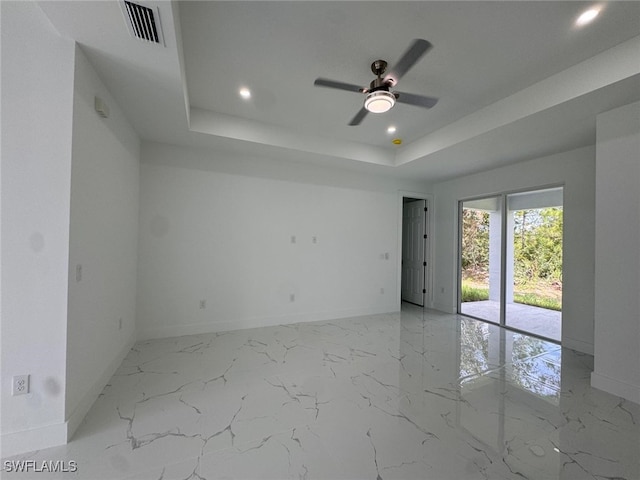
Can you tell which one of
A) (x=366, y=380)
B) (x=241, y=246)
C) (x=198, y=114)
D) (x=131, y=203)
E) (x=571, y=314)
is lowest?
(x=366, y=380)

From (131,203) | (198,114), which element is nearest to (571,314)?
(198,114)

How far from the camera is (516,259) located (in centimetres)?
439

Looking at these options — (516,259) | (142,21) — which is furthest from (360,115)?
(516,259)

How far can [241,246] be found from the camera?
13.3 ft

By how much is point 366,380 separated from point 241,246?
98.9 inches

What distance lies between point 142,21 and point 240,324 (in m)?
3.51

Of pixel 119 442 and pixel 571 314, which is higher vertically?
pixel 571 314

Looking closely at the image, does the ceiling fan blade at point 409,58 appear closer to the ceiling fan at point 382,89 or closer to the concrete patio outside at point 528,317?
the ceiling fan at point 382,89

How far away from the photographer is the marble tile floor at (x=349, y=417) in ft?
5.19

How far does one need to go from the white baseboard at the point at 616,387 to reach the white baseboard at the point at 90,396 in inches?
170

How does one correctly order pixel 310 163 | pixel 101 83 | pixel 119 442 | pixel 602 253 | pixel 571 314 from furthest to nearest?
pixel 310 163 < pixel 571 314 < pixel 602 253 < pixel 101 83 < pixel 119 442

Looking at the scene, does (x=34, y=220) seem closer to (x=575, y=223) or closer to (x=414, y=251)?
(x=575, y=223)

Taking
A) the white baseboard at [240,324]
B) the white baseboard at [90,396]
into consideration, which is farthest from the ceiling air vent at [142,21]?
the white baseboard at [240,324]

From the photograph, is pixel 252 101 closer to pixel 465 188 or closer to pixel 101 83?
pixel 101 83
